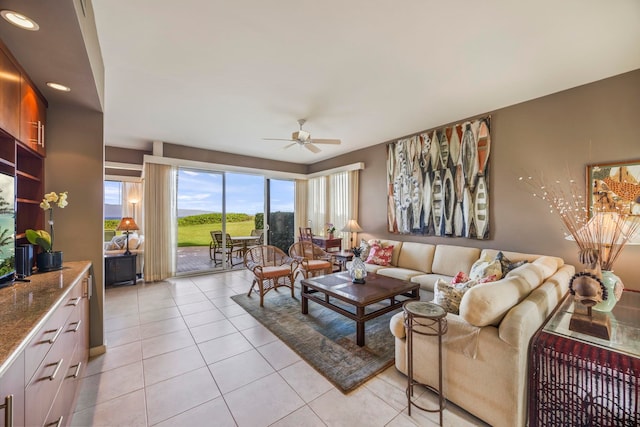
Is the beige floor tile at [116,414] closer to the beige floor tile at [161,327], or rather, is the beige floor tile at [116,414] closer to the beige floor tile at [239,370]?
the beige floor tile at [239,370]

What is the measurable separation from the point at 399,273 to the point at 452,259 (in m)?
0.79

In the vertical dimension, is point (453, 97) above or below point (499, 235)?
above

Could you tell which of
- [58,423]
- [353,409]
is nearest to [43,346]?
[58,423]

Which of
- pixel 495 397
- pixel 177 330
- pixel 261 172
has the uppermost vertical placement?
pixel 261 172

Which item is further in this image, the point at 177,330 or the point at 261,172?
the point at 261,172

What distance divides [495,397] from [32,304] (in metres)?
2.72

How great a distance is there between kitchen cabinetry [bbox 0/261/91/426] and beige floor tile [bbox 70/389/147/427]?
121mm

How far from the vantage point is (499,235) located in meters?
3.55

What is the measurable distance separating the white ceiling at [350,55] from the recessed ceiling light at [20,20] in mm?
588

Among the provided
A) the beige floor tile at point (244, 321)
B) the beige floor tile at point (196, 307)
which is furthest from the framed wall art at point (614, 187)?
the beige floor tile at point (196, 307)

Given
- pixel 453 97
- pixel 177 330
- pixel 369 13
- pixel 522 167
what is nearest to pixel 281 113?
pixel 369 13

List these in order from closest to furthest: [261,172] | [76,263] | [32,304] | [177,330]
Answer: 1. [32,304]
2. [76,263]
3. [177,330]
4. [261,172]

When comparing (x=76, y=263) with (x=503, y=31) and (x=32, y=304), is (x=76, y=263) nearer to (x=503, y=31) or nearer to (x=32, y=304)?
(x=32, y=304)

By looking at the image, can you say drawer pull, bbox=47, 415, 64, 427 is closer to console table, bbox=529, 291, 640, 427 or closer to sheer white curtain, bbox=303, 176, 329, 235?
console table, bbox=529, 291, 640, 427
